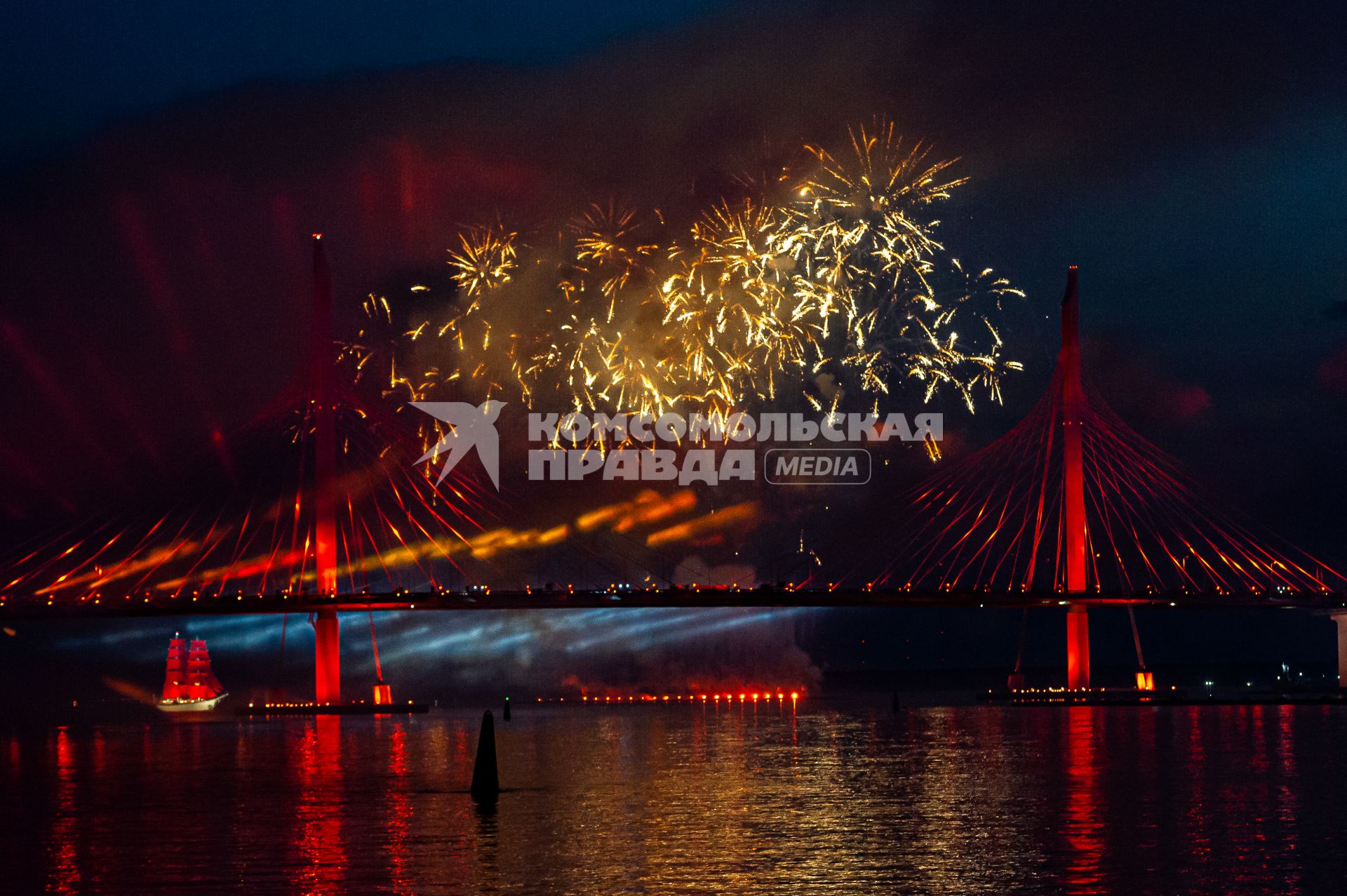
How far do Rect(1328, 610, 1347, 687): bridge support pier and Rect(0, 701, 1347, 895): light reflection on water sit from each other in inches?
1895

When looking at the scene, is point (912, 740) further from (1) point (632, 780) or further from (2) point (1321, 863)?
(2) point (1321, 863)

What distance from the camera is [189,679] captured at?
13738 centimetres

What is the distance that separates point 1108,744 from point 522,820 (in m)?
29.8

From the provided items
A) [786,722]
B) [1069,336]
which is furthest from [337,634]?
[1069,336]

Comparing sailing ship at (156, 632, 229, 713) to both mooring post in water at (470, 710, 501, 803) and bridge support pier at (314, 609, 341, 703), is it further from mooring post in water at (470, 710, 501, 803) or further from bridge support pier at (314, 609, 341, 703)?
mooring post in water at (470, 710, 501, 803)

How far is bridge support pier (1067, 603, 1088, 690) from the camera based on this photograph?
9806cm

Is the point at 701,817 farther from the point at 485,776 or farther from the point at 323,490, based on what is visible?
the point at 323,490

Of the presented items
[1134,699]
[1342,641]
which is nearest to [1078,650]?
[1134,699]

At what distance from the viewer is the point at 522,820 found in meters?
30.3

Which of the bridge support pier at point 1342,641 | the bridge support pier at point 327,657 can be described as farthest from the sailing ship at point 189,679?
the bridge support pier at point 1342,641

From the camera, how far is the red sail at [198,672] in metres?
137

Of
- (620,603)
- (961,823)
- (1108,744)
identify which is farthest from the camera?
(620,603)

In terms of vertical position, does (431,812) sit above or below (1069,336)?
below

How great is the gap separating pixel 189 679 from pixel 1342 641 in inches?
3329
